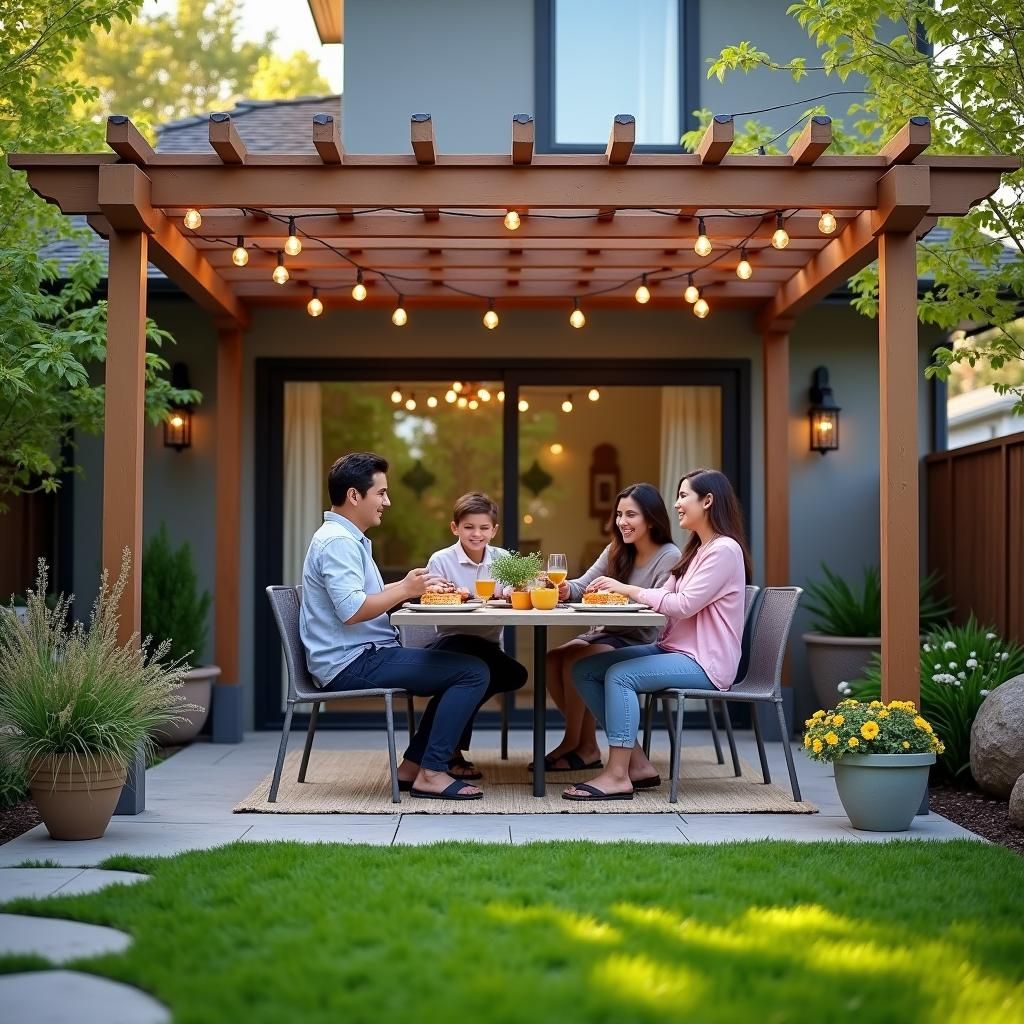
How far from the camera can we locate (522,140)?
17.4 ft

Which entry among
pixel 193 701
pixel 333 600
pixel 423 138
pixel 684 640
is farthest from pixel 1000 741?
pixel 193 701

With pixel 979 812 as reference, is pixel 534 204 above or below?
above

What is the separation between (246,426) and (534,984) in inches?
237

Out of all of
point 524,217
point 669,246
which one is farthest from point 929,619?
point 524,217

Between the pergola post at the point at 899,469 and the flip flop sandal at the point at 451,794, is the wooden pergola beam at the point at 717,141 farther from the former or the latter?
the flip flop sandal at the point at 451,794

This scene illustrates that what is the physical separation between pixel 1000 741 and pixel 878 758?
3.52 ft

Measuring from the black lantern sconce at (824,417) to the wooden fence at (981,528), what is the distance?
0.70 meters

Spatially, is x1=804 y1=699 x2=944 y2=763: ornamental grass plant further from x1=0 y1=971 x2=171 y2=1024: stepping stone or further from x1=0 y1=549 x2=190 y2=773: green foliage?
x1=0 y1=971 x2=171 y2=1024: stepping stone

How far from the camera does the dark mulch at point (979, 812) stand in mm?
4910

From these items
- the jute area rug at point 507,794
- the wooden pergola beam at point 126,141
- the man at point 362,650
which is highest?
the wooden pergola beam at point 126,141

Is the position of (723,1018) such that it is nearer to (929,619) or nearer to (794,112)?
(929,619)

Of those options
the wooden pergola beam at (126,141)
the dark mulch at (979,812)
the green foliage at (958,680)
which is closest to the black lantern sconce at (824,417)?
the green foliage at (958,680)

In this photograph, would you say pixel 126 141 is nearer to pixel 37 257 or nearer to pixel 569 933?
pixel 37 257

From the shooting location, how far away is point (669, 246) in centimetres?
636
